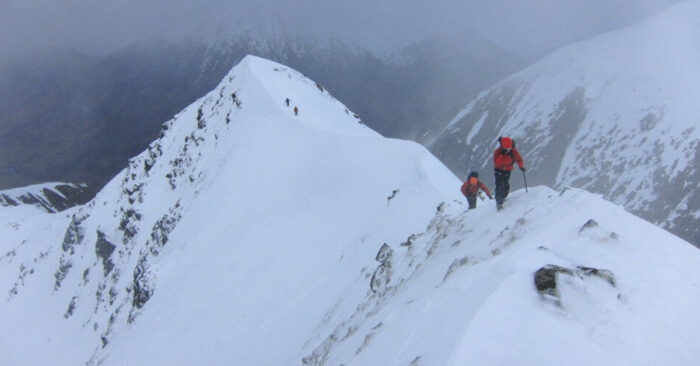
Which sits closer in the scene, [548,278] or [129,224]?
[548,278]

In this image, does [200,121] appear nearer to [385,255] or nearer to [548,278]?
[385,255]

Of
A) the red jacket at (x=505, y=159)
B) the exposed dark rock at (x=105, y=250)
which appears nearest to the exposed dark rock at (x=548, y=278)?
the red jacket at (x=505, y=159)

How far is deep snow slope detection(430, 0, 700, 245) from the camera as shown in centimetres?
8512

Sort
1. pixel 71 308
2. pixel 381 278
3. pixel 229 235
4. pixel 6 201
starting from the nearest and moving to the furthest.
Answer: pixel 381 278
pixel 229 235
pixel 71 308
pixel 6 201

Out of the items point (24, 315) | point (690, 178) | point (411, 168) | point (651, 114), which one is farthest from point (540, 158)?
point (24, 315)

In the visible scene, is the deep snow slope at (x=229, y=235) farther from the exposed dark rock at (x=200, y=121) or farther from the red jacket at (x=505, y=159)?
the red jacket at (x=505, y=159)

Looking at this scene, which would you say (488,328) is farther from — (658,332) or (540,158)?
(540,158)

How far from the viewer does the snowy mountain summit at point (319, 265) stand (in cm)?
785

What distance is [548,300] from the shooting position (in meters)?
7.92

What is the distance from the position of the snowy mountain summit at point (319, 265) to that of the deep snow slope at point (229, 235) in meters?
0.17

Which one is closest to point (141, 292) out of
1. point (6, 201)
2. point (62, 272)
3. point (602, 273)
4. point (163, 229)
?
point (163, 229)

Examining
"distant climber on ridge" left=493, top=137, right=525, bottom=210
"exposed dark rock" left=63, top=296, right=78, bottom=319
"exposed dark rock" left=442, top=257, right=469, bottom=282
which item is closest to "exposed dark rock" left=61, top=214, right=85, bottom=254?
"exposed dark rock" left=63, top=296, right=78, bottom=319

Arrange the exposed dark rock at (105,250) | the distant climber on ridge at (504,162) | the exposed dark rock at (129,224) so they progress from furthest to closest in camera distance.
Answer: the exposed dark rock at (105,250)
the exposed dark rock at (129,224)
the distant climber on ridge at (504,162)

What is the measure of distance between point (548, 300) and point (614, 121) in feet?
422
